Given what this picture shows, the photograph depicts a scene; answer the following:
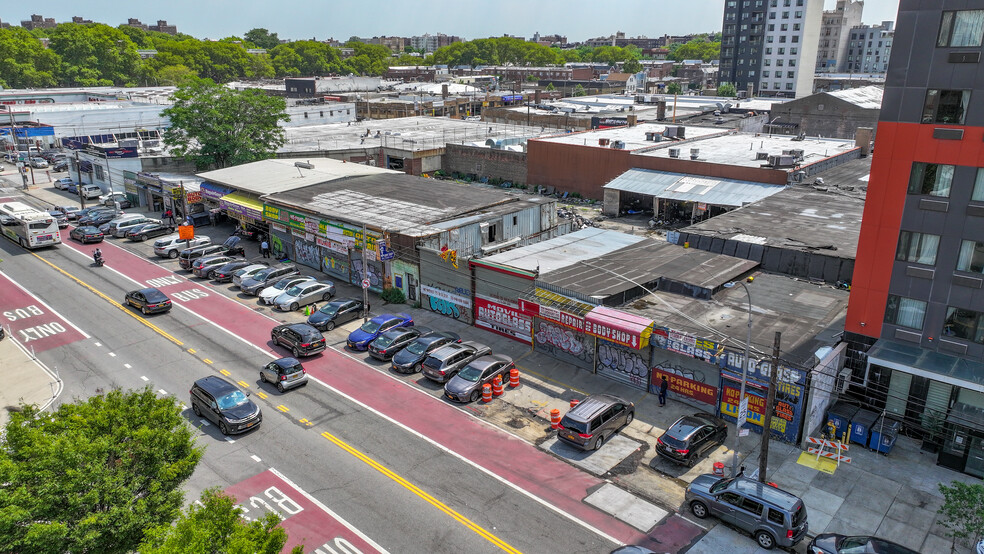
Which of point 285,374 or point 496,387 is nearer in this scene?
point 285,374

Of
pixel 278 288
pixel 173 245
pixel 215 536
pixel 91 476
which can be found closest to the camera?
pixel 215 536

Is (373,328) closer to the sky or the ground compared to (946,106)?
closer to the ground

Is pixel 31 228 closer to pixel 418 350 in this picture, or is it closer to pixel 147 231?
pixel 147 231

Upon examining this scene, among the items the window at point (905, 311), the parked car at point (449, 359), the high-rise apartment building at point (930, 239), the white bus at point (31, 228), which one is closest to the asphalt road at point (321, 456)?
the parked car at point (449, 359)

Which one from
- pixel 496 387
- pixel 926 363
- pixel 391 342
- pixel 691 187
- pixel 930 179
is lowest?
pixel 496 387

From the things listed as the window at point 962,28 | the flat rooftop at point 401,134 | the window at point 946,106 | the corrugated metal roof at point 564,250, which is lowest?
the corrugated metal roof at point 564,250

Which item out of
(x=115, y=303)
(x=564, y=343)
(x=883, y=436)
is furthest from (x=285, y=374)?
(x=883, y=436)

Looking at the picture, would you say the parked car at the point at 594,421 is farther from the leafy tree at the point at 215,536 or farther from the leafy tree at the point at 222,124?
the leafy tree at the point at 222,124
